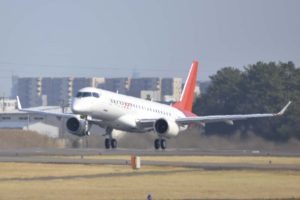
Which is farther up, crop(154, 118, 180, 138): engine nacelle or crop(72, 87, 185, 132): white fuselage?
crop(72, 87, 185, 132): white fuselage

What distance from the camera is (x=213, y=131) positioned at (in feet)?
341

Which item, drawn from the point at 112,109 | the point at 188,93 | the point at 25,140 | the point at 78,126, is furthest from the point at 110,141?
the point at 25,140

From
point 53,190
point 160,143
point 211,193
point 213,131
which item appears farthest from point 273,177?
point 213,131

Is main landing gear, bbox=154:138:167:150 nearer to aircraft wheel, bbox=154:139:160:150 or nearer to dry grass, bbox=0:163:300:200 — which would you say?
aircraft wheel, bbox=154:139:160:150

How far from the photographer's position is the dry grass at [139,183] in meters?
39.9

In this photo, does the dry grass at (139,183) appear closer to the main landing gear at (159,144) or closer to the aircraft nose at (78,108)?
the aircraft nose at (78,108)

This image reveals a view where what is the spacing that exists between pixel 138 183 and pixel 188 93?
54.2 meters

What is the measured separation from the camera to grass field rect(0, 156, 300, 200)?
131 ft

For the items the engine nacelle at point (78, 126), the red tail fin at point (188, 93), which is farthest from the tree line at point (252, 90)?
the engine nacelle at point (78, 126)

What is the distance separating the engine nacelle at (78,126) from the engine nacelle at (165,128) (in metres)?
6.09

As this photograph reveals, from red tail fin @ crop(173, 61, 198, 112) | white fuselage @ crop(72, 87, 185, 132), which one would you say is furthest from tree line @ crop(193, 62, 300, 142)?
white fuselage @ crop(72, 87, 185, 132)

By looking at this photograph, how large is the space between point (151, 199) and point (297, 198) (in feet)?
18.5

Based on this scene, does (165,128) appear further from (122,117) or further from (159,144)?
(122,117)

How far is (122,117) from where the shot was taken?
277ft
